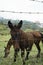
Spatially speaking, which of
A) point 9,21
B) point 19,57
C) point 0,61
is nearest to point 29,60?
point 19,57

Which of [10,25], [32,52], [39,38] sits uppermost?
[10,25]

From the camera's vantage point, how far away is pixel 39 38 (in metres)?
8.13

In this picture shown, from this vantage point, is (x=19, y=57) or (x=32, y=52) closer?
(x=19, y=57)

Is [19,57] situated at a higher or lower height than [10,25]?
lower

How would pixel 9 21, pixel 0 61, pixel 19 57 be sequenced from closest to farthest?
pixel 9 21, pixel 0 61, pixel 19 57

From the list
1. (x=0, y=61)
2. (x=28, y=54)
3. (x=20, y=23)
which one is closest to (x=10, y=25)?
(x=20, y=23)

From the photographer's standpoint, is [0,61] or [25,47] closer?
[0,61]

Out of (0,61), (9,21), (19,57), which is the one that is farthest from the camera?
(19,57)

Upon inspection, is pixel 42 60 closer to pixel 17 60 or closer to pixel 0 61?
pixel 17 60

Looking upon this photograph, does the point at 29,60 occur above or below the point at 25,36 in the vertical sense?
below

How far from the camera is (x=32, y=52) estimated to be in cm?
880

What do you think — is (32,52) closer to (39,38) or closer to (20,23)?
(39,38)

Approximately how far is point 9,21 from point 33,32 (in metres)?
1.83

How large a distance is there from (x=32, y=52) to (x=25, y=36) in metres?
1.34
